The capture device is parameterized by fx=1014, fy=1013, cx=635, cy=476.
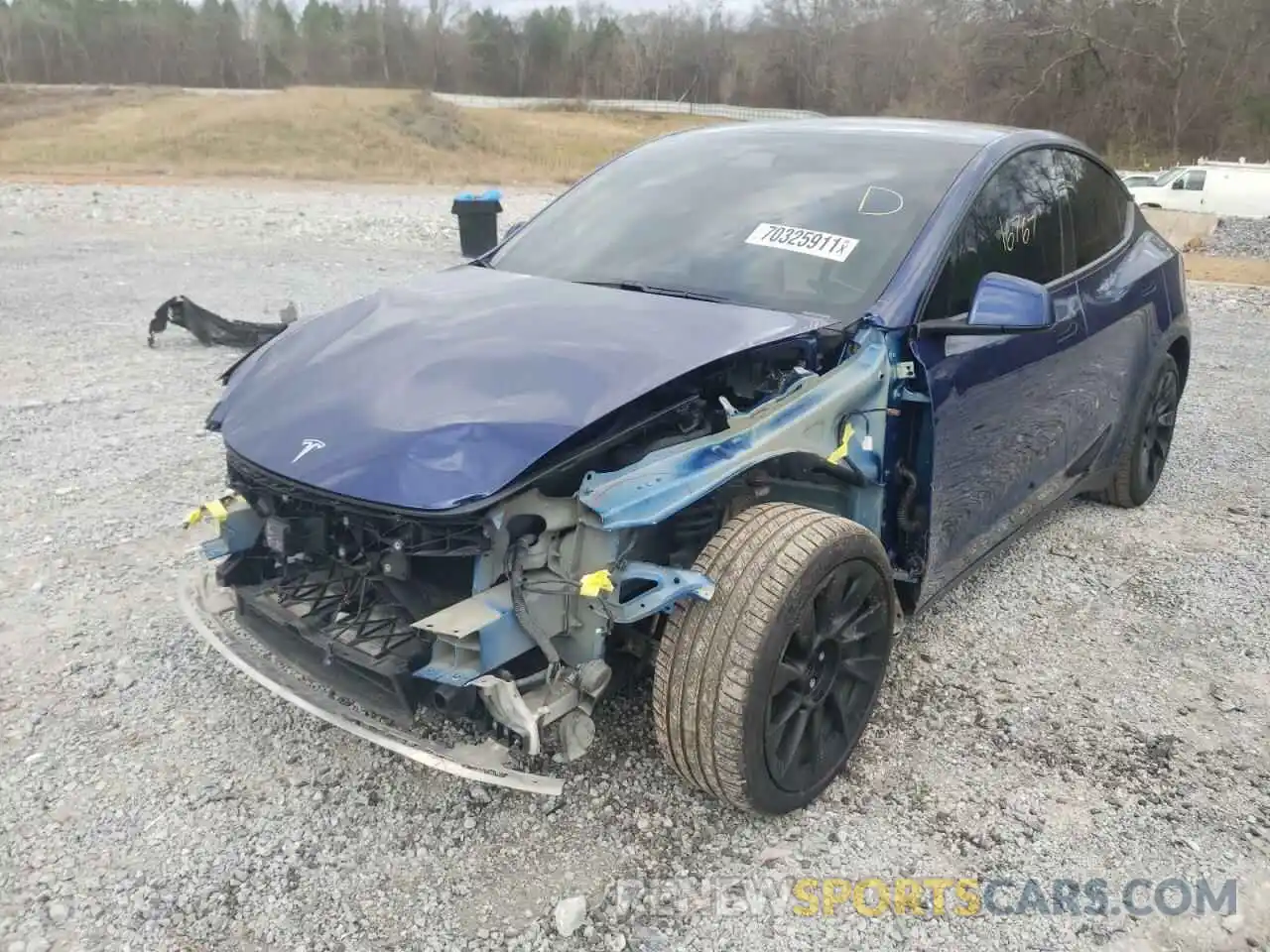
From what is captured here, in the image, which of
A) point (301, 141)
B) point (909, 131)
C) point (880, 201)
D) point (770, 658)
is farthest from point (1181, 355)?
point (301, 141)

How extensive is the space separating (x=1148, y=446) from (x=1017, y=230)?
6.13 ft

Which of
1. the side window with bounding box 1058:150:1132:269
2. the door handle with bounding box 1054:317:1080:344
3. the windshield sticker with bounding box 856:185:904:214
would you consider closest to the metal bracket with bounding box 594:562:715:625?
the windshield sticker with bounding box 856:185:904:214

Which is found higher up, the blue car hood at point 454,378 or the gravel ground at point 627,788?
the blue car hood at point 454,378

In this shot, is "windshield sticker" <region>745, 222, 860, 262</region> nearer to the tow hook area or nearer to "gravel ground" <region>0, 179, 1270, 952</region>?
"gravel ground" <region>0, 179, 1270, 952</region>

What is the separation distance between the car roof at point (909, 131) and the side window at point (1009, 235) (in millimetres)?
93

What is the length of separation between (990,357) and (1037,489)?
824mm

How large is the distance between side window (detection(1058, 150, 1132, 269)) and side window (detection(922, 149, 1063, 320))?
139 millimetres

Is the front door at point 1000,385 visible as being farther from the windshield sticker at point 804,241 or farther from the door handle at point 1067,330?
the windshield sticker at point 804,241

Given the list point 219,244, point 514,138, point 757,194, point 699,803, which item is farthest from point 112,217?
point 514,138

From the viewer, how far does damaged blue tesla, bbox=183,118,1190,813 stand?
7.63ft

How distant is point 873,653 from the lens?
280 cm

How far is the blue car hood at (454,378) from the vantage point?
2314 millimetres

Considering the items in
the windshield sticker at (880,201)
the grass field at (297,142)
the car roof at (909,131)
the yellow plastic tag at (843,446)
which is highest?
the car roof at (909,131)

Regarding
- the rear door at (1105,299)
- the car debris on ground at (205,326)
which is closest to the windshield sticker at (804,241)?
the rear door at (1105,299)
